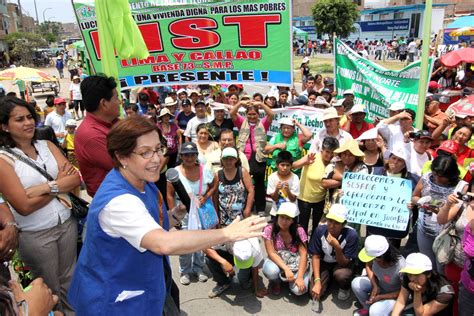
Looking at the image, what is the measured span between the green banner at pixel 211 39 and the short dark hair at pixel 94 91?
2.71 meters

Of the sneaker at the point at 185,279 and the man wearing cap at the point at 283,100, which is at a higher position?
the man wearing cap at the point at 283,100

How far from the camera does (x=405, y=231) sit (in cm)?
396

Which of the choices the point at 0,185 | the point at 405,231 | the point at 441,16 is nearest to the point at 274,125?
the point at 405,231

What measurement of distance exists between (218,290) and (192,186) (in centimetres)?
114

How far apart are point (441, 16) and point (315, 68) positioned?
618 inches

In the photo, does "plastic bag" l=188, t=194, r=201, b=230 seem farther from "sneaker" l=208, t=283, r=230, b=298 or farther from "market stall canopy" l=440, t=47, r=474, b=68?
"market stall canopy" l=440, t=47, r=474, b=68

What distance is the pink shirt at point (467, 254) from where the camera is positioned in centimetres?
274

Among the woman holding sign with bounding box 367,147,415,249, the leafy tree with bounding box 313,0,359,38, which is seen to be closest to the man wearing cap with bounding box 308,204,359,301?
the woman holding sign with bounding box 367,147,415,249

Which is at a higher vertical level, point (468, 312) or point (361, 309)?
point (468, 312)

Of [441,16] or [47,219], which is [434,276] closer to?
[47,219]

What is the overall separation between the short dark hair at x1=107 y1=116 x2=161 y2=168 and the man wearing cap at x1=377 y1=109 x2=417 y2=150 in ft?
12.0

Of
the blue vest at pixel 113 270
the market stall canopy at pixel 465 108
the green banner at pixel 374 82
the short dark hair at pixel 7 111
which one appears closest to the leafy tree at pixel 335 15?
the green banner at pixel 374 82

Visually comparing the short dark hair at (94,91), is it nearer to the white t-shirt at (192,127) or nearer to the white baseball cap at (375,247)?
the white baseball cap at (375,247)

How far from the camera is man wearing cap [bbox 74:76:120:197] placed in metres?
2.72
